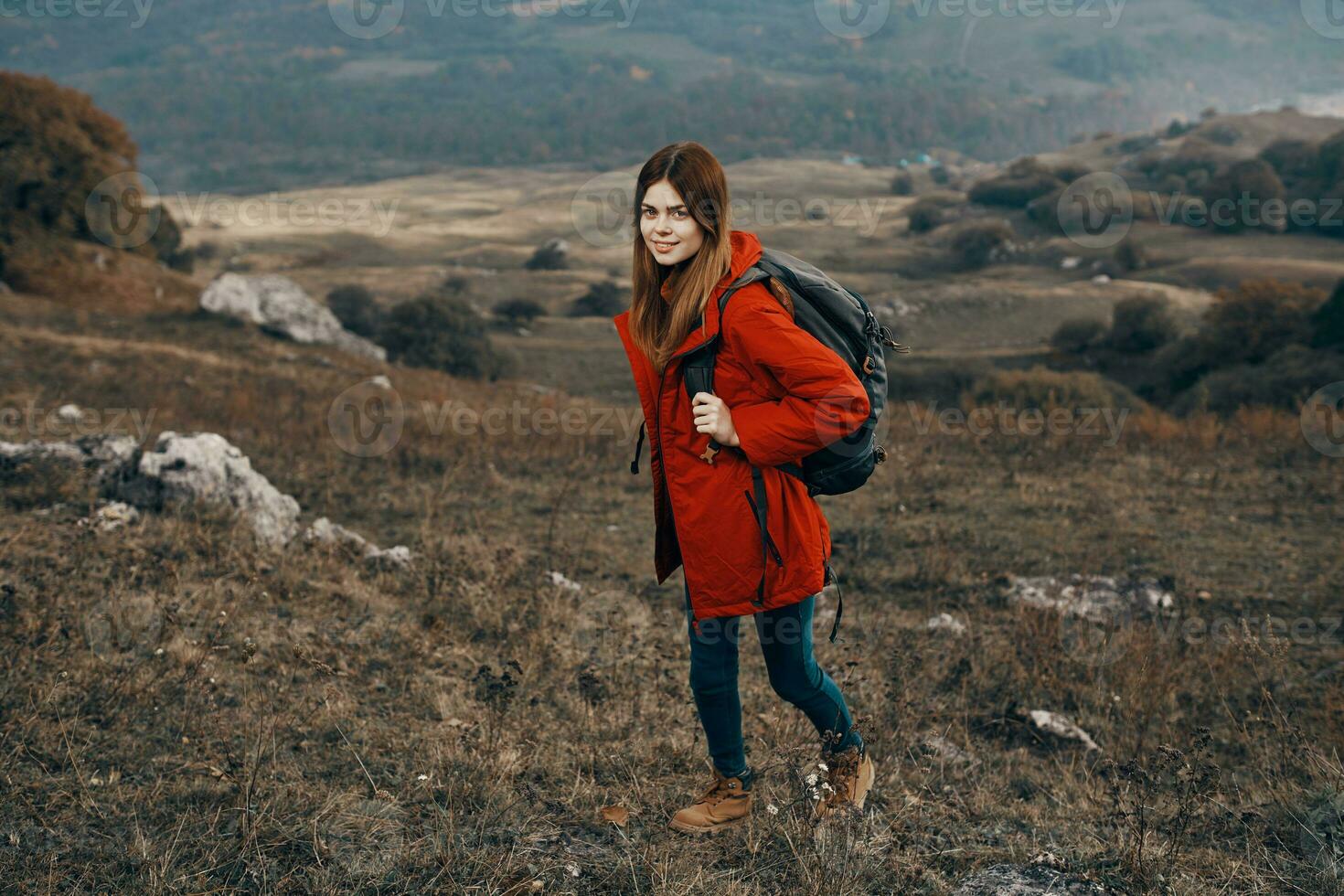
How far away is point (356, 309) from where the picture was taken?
2570cm

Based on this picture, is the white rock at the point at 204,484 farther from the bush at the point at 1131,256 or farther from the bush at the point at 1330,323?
the bush at the point at 1131,256

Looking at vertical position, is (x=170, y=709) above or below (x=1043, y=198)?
below

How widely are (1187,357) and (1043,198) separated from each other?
2972cm

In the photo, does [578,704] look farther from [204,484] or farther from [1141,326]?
[1141,326]

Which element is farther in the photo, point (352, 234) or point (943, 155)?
point (943, 155)

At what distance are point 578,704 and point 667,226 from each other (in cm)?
217

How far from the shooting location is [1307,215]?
37812 mm

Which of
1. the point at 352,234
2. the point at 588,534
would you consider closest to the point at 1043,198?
the point at 352,234

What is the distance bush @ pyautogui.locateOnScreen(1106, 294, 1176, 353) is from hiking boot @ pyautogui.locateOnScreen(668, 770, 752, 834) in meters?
23.2

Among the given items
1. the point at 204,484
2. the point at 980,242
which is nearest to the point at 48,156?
the point at 204,484

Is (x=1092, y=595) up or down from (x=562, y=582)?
down

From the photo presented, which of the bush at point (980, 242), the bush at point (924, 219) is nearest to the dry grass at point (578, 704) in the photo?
the bush at point (980, 242)

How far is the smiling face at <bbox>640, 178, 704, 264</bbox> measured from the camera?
2.39 meters

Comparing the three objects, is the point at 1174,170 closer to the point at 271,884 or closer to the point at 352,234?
the point at 352,234
